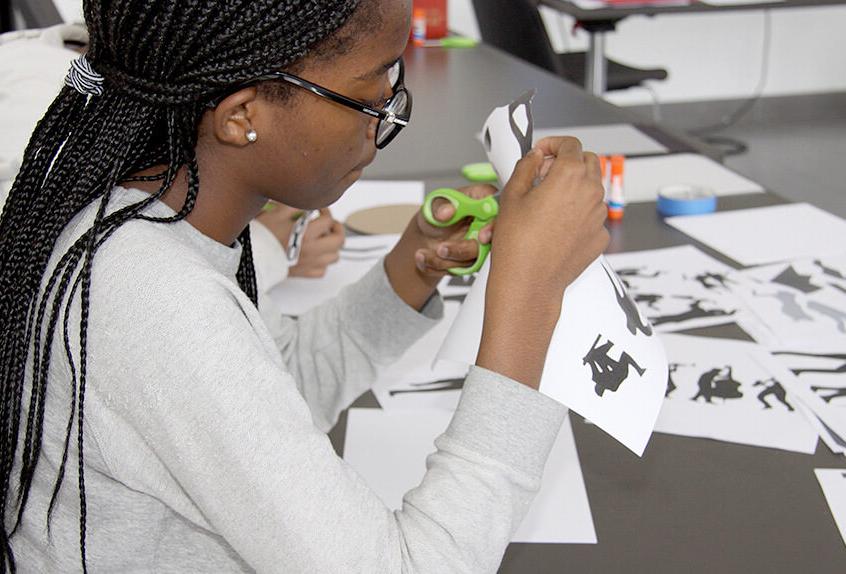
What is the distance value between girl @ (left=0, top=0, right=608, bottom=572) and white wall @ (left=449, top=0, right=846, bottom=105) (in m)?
3.85

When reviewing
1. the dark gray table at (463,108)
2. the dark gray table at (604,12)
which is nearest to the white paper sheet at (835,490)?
the dark gray table at (463,108)

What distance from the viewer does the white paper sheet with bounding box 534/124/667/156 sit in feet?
6.14

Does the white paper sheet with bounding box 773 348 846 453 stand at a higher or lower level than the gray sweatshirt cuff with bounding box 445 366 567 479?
lower

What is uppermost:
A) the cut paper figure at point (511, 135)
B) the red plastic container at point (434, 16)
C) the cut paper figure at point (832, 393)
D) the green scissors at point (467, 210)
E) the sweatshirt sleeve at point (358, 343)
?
the cut paper figure at point (511, 135)

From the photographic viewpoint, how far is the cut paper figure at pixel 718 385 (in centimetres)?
111

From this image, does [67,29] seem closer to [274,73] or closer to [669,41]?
[274,73]

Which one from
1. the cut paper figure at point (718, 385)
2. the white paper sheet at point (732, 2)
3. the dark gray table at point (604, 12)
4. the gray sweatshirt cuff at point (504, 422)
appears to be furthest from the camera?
the white paper sheet at point (732, 2)

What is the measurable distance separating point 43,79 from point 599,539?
0.90 m

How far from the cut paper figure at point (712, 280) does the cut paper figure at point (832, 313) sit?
113mm

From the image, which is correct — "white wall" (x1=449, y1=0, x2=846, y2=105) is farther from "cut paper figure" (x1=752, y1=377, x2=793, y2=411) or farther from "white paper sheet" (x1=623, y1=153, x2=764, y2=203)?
"cut paper figure" (x1=752, y1=377, x2=793, y2=411)

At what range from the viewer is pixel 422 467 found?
3.34 feet

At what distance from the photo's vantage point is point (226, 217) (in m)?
0.85

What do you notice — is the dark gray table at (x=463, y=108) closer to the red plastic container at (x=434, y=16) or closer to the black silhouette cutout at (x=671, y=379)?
the red plastic container at (x=434, y=16)

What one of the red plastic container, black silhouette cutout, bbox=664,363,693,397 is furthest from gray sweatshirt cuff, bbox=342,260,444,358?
the red plastic container
